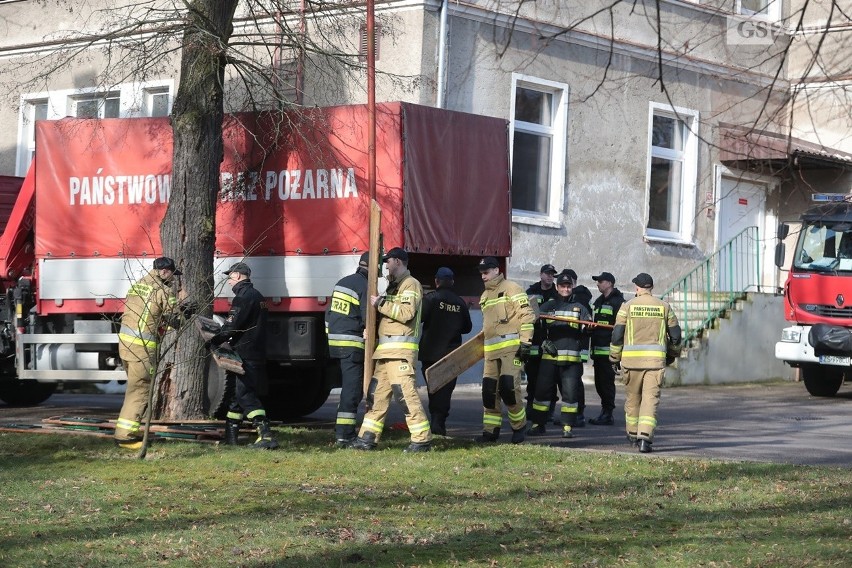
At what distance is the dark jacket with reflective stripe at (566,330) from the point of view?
14.5m

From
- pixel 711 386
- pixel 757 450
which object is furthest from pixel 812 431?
pixel 711 386

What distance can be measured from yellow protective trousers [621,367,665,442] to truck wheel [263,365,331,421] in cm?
390

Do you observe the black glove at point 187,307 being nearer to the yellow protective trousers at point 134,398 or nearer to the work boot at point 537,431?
the yellow protective trousers at point 134,398

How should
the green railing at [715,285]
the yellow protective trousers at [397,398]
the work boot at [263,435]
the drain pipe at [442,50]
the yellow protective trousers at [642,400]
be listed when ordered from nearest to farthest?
the yellow protective trousers at [397,398] → the work boot at [263,435] → the yellow protective trousers at [642,400] → the drain pipe at [442,50] → the green railing at [715,285]

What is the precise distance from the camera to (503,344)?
42.8ft

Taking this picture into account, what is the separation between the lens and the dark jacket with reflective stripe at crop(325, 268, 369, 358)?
40.3 feet

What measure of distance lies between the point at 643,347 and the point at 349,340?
2.86 meters

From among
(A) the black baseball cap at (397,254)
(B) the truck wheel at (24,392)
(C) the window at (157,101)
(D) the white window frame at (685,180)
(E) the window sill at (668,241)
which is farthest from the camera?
(D) the white window frame at (685,180)

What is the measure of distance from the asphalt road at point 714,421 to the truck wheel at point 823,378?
0.86 ft

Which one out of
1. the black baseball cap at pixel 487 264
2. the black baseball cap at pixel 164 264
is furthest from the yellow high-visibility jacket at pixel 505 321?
the black baseball cap at pixel 164 264

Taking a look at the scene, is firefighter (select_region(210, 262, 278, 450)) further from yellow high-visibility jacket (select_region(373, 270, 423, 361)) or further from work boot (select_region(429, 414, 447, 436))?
work boot (select_region(429, 414, 447, 436))

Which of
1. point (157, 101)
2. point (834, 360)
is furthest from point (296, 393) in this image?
point (157, 101)

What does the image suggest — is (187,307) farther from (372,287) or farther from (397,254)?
(397,254)

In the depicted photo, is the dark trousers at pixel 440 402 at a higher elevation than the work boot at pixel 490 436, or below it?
higher
